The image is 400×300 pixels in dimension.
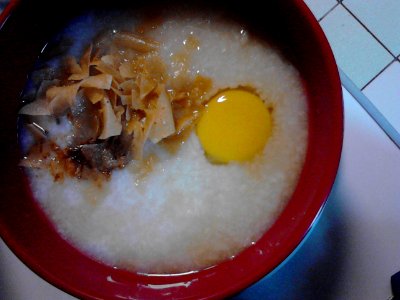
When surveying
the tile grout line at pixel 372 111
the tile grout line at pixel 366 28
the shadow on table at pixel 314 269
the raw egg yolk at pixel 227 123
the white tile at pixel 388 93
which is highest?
the tile grout line at pixel 366 28

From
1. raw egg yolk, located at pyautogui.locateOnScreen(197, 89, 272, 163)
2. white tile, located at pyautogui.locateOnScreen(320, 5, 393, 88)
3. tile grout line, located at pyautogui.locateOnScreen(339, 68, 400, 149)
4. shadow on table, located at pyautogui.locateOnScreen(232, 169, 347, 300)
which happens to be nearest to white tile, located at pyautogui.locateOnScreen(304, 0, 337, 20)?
white tile, located at pyautogui.locateOnScreen(320, 5, 393, 88)

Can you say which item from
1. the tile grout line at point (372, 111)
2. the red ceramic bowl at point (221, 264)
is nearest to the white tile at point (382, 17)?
the tile grout line at point (372, 111)

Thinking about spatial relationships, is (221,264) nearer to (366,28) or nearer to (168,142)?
(168,142)

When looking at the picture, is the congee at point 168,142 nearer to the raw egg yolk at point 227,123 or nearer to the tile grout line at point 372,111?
the raw egg yolk at point 227,123

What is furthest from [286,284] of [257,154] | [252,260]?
[257,154]

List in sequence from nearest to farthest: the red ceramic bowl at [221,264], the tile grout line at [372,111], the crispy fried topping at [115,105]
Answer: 1. the red ceramic bowl at [221,264]
2. the crispy fried topping at [115,105]
3. the tile grout line at [372,111]

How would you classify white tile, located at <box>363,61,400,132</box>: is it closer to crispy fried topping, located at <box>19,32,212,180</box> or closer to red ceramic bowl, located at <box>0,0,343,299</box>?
red ceramic bowl, located at <box>0,0,343,299</box>

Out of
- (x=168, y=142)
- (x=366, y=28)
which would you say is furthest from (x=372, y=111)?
(x=168, y=142)
